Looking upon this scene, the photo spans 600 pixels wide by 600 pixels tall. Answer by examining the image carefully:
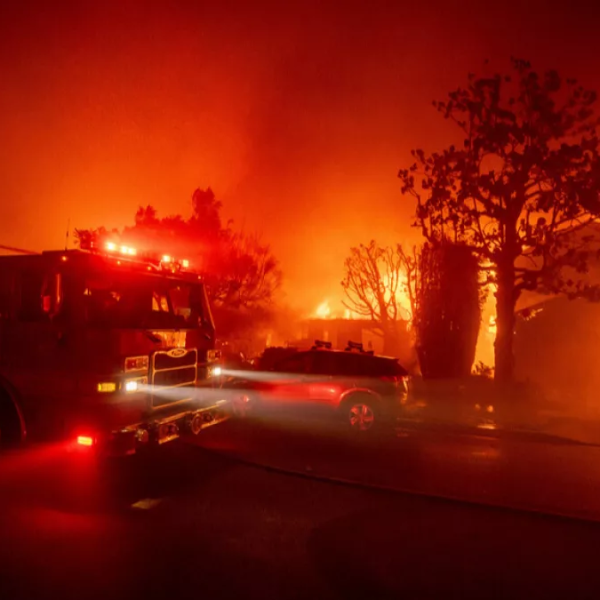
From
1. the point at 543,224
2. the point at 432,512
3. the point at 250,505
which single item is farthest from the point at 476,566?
the point at 543,224

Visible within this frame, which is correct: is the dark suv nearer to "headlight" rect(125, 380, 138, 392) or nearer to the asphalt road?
the asphalt road

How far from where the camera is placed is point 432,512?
5.86 metres

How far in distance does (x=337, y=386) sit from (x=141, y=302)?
4288mm

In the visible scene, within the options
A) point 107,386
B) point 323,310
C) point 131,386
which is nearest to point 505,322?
point 131,386

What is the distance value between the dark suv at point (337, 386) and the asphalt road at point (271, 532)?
76.7 inches

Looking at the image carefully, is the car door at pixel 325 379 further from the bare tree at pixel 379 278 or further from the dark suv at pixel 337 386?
the bare tree at pixel 379 278

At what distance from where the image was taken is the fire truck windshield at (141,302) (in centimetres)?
616

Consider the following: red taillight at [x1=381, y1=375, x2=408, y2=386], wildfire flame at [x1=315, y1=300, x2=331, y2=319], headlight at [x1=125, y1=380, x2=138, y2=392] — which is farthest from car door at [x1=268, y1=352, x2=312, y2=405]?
wildfire flame at [x1=315, y1=300, x2=331, y2=319]

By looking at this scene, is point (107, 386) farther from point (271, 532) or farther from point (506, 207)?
point (506, 207)

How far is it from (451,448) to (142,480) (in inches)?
207

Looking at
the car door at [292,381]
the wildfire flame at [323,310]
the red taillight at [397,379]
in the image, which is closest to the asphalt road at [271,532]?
the car door at [292,381]

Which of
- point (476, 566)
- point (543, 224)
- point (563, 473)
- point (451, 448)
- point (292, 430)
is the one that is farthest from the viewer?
point (543, 224)

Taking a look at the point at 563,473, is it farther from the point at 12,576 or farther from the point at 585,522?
the point at 12,576

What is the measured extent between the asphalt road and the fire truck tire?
208 mm
